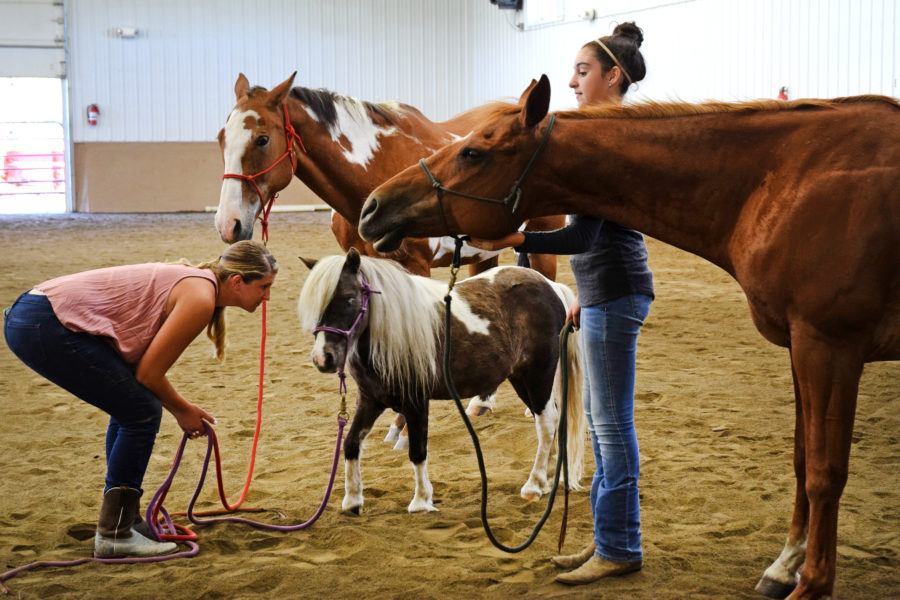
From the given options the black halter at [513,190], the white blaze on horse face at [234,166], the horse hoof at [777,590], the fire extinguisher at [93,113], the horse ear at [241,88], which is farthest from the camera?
the fire extinguisher at [93,113]

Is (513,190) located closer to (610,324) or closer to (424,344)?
(610,324)

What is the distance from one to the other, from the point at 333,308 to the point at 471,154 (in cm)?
107

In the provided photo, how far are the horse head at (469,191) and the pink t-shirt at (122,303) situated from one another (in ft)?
3.03

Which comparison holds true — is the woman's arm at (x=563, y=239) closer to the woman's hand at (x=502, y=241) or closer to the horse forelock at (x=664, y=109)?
the woman's hand at (x=502, y=241)

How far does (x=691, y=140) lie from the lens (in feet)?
7.89

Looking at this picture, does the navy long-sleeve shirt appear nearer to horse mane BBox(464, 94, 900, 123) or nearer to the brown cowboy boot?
horse mane BBox(464, 94, 900, 123)

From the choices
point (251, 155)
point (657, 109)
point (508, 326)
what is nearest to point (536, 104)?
point (657, 109)

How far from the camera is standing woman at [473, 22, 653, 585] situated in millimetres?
2598

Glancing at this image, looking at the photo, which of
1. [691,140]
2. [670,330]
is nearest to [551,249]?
[691,140]

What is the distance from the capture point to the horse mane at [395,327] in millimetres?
3354

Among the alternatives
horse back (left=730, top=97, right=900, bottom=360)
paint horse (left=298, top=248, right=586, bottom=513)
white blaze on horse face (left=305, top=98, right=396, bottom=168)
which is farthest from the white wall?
horse back (left=730, top=97, right=900, bottom=360)

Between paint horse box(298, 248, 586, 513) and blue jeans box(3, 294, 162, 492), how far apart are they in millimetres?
649

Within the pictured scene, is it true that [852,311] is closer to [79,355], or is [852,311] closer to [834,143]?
[834,143]

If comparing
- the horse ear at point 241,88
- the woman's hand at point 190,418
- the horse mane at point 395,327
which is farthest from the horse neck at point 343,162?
the woman's hand at point 190,418
